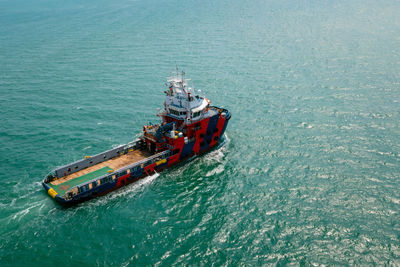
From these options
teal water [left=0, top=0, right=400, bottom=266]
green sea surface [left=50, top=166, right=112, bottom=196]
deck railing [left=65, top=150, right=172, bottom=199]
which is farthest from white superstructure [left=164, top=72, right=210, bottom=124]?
green sea surface [left=50, top=166, right=112, bottom=196]

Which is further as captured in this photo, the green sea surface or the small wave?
the small wave

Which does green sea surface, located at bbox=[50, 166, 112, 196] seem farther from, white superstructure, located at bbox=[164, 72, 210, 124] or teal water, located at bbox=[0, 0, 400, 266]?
white superstructure, located at bbox=[164, 72, 210, 124]

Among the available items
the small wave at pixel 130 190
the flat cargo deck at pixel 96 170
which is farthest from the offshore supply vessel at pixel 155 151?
the small wave at pixel 130 190

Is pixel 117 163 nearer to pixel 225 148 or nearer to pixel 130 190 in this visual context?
pixel 130 190

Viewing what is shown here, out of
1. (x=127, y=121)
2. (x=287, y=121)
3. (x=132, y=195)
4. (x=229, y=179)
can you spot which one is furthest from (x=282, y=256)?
(x=127, y=121)

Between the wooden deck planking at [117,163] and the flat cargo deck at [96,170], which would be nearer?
the flat cargo deck at [96,170]

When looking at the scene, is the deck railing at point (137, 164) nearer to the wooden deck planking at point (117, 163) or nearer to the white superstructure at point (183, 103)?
the wooden deck planking at point (117, 163)

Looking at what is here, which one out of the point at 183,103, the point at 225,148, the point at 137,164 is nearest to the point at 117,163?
the point at 137,164
